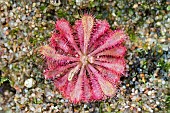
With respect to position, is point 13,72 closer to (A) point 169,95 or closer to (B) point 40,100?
(B) point 40,100

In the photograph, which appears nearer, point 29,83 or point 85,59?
point 85,59

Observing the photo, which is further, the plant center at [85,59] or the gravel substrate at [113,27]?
the gravel substrate at [113,27]

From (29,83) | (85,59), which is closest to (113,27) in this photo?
(85,59)

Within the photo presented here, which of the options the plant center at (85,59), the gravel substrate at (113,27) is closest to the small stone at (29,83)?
the gravel substrate at (113,27)

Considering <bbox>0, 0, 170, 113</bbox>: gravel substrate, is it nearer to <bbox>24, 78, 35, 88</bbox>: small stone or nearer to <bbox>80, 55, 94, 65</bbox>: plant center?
<bbox>24, 78, 35, 88</bbox>: small stone

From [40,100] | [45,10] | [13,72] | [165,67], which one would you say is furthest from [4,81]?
[165,67]

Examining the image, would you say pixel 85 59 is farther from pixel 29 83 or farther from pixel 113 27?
pixel 29 83

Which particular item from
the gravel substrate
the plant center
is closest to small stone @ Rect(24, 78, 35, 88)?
the gravel substrate

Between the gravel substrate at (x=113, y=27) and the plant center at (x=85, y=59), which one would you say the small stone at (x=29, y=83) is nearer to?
the gravel substrate at (x=113, y=27)
